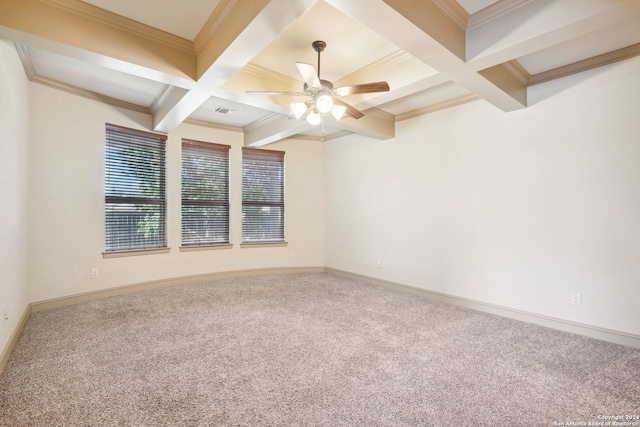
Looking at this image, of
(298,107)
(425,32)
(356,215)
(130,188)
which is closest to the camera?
(425,32)

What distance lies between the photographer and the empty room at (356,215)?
6.82ft

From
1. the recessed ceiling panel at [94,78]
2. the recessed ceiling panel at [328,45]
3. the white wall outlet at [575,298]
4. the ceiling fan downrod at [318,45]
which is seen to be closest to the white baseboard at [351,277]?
the white wall outlet at [575,298]

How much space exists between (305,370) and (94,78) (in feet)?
12.7

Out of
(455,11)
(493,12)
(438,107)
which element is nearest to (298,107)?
(455,11)

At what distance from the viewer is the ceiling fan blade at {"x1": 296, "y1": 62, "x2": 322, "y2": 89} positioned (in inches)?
95.7

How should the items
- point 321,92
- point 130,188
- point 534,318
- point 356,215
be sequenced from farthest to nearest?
point 356,215 < point 130,188 < point 534,318 < point 321,92

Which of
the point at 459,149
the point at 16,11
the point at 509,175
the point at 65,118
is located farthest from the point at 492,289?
the point at 65,118

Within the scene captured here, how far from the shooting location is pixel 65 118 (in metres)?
3.85

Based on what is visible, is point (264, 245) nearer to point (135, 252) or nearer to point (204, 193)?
point (204, 193)

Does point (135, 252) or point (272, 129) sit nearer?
point (135, 252)

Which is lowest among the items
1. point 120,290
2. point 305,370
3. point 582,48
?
point 305,370

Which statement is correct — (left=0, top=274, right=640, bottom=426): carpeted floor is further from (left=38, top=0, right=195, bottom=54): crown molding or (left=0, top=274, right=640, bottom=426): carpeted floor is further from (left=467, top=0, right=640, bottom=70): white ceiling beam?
(left=38, top=0, right=195, bottom=54): crown molding

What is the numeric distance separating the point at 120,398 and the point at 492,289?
12.6 feet

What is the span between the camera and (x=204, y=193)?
5336 mm
